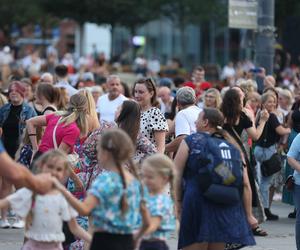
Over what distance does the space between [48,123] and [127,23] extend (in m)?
43.1

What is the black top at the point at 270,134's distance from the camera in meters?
15.1

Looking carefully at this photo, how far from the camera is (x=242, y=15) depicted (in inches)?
768

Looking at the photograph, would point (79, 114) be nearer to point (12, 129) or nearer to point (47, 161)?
point (12, 129)

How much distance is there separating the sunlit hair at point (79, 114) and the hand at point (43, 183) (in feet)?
13.3

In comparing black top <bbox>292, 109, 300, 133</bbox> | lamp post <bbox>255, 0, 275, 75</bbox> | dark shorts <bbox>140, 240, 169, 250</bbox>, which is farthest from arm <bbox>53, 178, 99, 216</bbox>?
lamp post <bbox>255, 0, 275, 75</bbox>

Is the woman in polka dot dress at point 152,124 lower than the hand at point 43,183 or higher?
lower

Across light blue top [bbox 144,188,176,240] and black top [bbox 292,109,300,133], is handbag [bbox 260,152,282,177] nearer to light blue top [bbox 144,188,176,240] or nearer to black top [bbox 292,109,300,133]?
black top [bbox 292,109,300,133]

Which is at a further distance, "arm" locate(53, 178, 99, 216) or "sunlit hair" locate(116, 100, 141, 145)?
"sunlit hair" locate(116, 100, 141, 145)

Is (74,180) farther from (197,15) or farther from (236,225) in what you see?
(197,15)

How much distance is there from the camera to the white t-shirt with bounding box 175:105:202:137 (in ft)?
39.0

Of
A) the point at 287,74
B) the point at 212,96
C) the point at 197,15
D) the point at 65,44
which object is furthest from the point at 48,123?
the point at 65,44

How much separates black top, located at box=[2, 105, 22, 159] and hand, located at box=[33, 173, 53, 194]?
286 inches

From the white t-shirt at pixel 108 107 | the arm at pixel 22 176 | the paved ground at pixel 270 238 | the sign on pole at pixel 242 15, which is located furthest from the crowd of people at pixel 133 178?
the sign on pole at pixel 242 15

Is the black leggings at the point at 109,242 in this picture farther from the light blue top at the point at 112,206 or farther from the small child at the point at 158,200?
the small child at the point at 158,200
